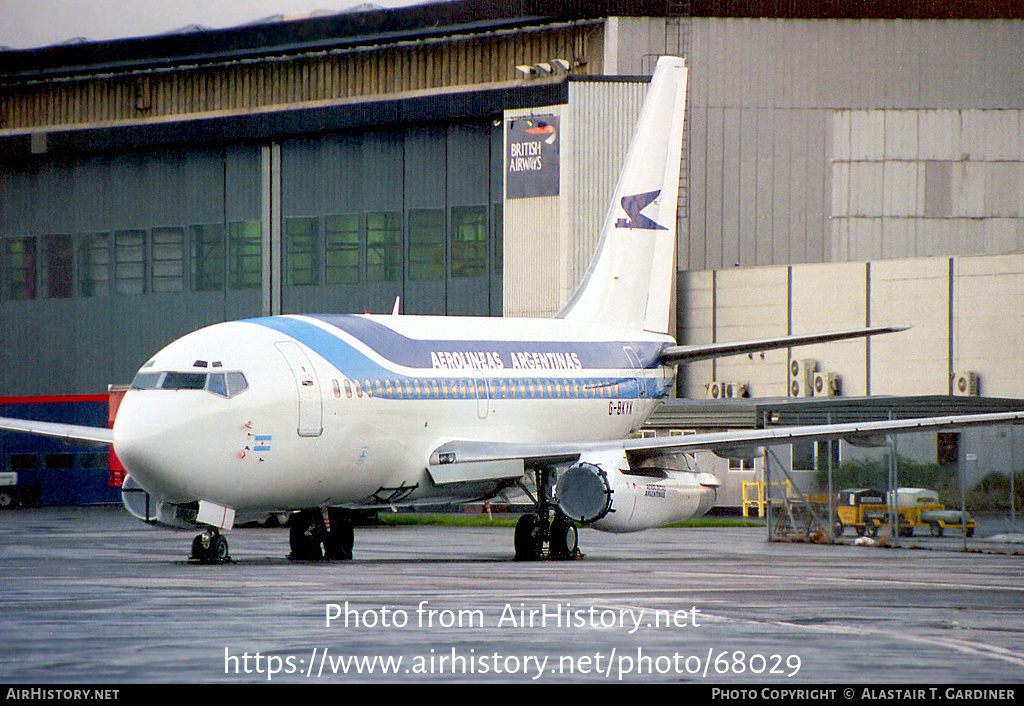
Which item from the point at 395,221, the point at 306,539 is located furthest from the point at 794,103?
the point at 306,539

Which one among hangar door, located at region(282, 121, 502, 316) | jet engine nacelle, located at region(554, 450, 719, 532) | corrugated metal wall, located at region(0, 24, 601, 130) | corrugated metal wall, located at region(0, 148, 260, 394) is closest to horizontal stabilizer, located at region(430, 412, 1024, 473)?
jet engine nacelle, located at region(554, 450, 719, 532)

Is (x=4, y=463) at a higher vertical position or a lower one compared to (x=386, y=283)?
lower

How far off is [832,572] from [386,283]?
37.4 metres

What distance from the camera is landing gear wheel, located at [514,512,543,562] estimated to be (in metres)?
30.0

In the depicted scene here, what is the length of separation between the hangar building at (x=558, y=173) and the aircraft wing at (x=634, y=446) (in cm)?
2279

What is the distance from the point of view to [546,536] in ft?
98.5

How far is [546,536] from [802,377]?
2572 centimetres

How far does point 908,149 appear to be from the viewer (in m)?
58.6

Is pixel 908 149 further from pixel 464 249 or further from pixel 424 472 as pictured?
pixel 424 472

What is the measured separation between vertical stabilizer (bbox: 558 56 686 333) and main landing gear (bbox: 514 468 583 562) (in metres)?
7.17

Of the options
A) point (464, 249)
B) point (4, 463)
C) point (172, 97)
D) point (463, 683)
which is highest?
point (172, 97)

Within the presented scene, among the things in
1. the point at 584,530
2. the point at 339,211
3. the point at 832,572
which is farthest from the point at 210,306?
the point at 832,572

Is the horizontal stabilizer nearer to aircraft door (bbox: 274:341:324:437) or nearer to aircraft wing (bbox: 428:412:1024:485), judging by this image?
aircraft wing (bbox: 428:412:1024:485)

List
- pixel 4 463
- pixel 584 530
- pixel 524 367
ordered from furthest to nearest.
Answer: pixel 4 463 < pixel 584 530 < pixel 524 367
